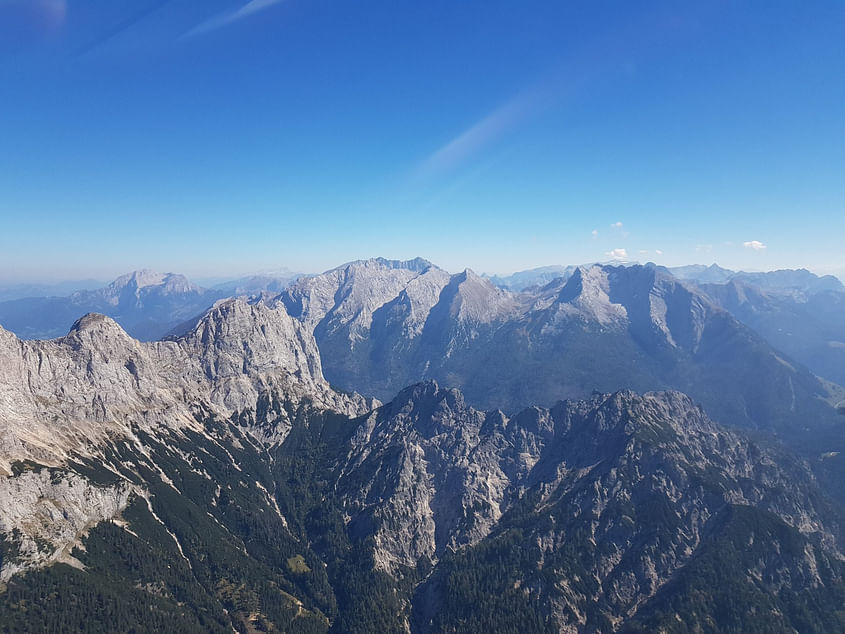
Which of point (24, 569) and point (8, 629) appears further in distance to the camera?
point (24, 569)

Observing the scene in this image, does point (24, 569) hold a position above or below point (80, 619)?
above

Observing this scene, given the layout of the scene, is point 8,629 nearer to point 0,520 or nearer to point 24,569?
point 24,569

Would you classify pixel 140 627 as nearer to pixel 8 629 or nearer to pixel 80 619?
pixel 80 619

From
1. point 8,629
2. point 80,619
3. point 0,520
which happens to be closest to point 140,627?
point 80,619

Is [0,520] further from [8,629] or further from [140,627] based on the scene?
[140,627]

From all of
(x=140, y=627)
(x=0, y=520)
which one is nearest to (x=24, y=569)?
(x=0, y=520)

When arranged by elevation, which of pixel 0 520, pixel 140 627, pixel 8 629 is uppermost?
pixel 0 520

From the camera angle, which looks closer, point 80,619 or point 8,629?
point 8,629

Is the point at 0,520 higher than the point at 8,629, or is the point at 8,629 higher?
the point at 0,520
